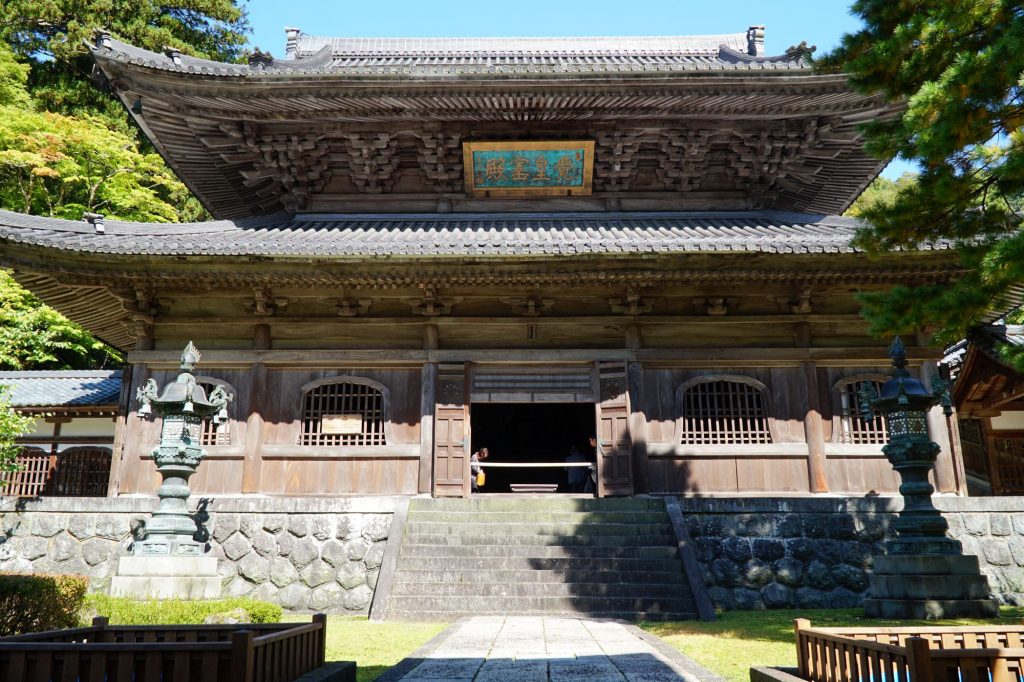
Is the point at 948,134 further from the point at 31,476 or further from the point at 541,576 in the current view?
the point at 31,476

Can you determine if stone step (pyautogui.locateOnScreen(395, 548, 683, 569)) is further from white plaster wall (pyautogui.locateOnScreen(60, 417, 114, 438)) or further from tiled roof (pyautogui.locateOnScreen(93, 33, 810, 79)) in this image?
white plaster wall (pyautogui.locateOnScreen(60, 417, 114, 438))

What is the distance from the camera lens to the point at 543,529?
1117 cm

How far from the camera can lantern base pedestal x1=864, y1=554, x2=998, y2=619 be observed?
831 cm

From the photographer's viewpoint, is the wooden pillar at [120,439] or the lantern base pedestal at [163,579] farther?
the wooden pillar at [120,439]

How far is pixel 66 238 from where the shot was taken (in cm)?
1191

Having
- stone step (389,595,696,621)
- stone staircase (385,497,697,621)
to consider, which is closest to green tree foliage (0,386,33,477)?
stone staircase (385,497,697,621)

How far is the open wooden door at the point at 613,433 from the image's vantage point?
42.0ft

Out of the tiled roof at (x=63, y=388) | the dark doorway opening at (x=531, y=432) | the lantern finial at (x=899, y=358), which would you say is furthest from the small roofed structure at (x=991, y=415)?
the tiled roof at (x=63, y=388)

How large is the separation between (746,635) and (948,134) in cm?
556

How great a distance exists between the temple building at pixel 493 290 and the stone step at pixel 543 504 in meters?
0.69

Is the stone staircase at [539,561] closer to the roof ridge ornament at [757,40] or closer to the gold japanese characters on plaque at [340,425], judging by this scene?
the gold japanese characters on plaque at [340,425]

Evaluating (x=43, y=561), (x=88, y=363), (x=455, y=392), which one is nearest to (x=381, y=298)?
(x=455, y=392)

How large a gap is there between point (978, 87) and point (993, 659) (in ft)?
15.6

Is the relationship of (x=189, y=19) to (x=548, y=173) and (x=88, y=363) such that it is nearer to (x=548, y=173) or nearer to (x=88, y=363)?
(x=88, y=363)
